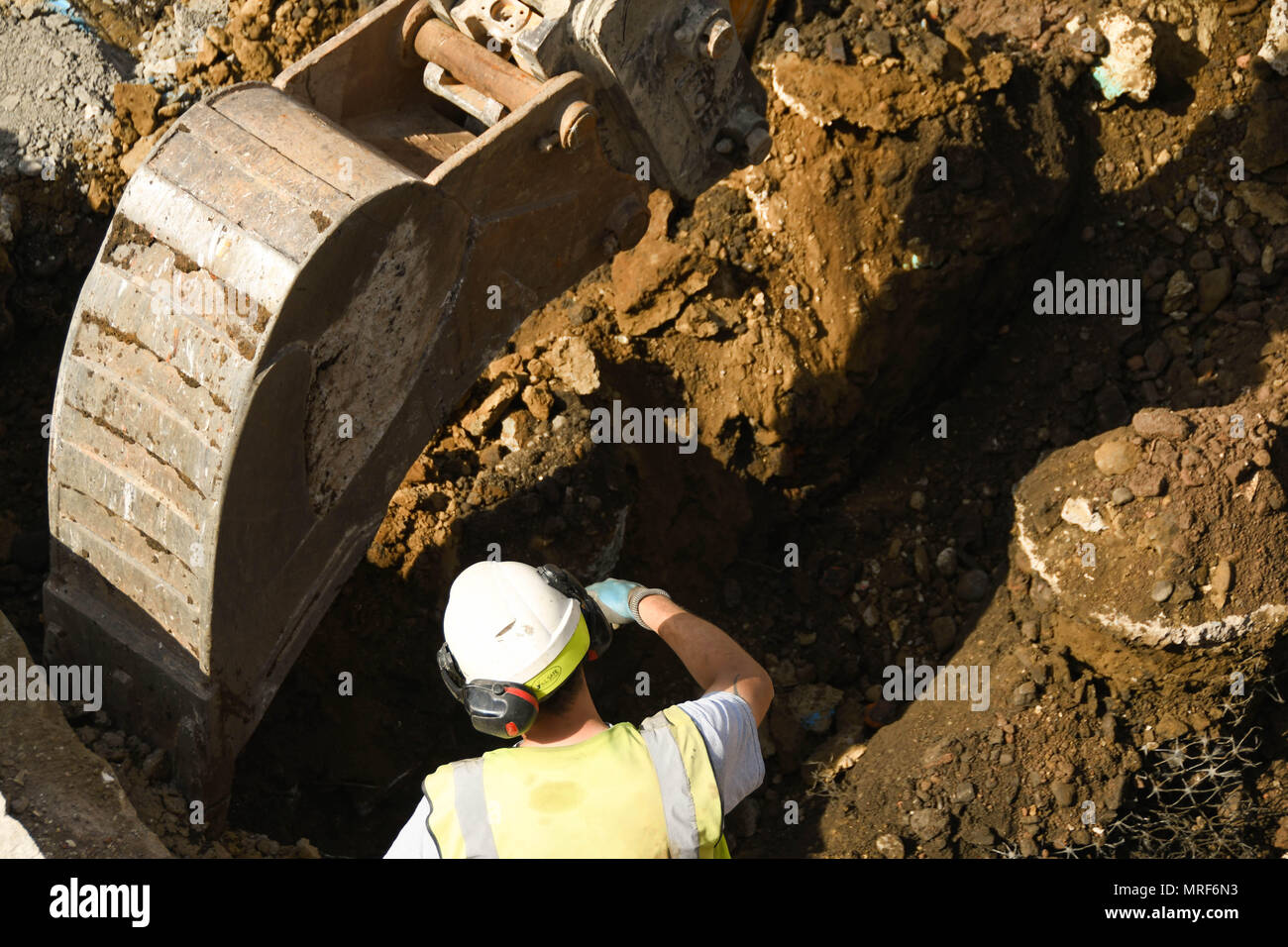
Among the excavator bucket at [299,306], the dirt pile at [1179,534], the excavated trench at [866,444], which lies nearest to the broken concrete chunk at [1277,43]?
the excavated trench at [866,444]

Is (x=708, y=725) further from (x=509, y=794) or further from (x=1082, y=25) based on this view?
(x=1082, y=25)

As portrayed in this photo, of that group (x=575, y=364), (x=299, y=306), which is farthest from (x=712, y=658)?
(x=575, y=364)

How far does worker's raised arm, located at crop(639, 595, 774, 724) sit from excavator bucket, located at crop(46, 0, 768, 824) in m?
1.15

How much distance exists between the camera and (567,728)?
3.07m

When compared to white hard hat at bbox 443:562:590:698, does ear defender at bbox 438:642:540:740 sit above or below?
below

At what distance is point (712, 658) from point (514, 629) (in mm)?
525

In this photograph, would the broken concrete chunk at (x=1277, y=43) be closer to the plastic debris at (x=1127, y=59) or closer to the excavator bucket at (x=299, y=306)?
the plastic debris at (x=1127, y=59)

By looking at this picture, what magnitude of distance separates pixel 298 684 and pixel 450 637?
1852 mm

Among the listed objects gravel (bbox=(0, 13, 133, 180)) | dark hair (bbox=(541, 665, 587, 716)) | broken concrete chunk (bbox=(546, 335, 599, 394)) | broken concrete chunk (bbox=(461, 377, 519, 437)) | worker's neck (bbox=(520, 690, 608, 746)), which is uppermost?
gravel (bbox=(0, 13, 133, 180))

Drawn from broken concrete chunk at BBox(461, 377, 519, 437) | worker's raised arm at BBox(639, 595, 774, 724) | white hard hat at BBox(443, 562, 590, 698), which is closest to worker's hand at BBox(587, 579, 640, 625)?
worker's raised arm at BBox(639, 595, 774, 724)

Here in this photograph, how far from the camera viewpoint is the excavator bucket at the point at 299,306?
344 centimetres

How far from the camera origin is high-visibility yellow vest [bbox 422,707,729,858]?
2852 millimetres

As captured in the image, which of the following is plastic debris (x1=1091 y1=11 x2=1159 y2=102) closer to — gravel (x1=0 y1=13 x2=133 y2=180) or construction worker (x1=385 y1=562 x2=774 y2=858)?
construction worker (x1=385 y1=562 x2=774 y2=858)

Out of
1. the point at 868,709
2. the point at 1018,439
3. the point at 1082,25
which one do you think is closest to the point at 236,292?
the point at 868,709
